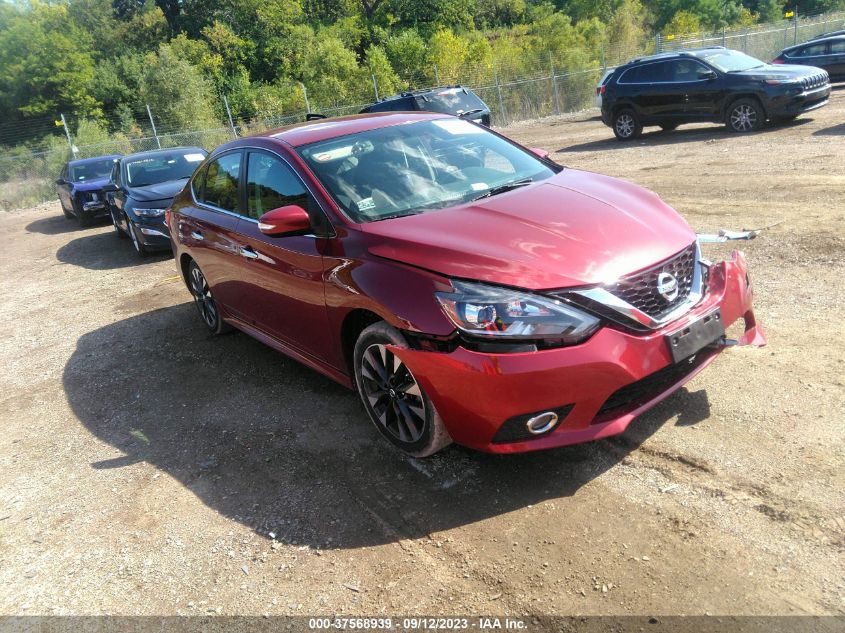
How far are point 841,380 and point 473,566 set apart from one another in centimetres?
247

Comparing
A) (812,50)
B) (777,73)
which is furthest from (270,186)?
(812,50)

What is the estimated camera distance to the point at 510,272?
3.24 metres

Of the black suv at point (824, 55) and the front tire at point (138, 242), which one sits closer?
the front tire at point (138, 242)

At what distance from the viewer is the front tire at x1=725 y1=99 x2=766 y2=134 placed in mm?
13873

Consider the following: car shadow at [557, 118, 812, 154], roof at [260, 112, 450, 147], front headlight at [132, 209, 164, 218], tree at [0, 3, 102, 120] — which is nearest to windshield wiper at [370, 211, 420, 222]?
roof at [260, 112, 450, 147]

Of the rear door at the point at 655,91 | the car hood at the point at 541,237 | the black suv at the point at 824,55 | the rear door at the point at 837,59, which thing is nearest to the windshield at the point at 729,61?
the rear door at the point at 655,91

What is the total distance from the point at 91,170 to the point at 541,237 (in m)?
17.3

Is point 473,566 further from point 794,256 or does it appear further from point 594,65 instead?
point 594,65

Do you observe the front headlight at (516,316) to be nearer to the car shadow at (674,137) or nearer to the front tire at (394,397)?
the front tire at (394,397)

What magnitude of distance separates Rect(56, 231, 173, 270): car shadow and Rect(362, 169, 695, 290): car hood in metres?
8.71

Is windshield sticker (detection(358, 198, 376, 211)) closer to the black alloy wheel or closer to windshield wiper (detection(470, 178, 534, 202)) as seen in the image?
windshield wiper (detection(470, 178, 534, 202))

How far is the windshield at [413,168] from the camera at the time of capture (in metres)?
4.14

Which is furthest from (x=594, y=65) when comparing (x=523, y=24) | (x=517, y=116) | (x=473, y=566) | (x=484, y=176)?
(x=523, y=24)

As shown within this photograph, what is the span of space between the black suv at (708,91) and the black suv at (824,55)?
22.1 ft
